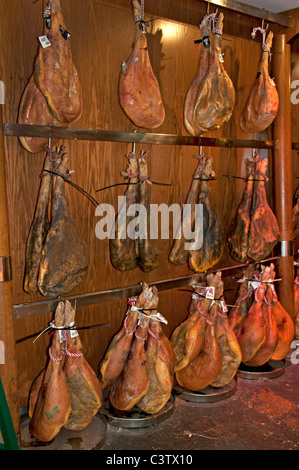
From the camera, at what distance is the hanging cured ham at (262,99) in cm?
373

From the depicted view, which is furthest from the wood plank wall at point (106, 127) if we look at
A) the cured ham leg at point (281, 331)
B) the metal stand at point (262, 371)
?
the cured ham leg at point (281, 331)

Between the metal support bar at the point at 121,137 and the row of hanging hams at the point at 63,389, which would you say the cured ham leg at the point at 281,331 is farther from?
the row of hanging hams at the point at 63,389

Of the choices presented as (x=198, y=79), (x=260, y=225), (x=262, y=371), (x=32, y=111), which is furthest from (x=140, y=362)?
(x=198, y=79)

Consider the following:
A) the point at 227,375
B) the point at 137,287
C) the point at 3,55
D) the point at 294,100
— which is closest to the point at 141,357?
the point at 137,287

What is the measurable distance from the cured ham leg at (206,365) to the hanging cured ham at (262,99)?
1.64m

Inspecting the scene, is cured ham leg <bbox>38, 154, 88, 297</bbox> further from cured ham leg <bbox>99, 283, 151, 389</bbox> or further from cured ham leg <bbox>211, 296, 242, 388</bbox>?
cured ham leg <bbox>211, 296, 242, 388</bbox>

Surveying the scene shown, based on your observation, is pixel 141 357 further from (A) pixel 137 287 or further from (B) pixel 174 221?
(B) pixel 174 221

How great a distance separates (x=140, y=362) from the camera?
2865mm

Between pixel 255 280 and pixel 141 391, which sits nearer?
pixel 141 391

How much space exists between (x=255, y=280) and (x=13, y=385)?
7.15 ft

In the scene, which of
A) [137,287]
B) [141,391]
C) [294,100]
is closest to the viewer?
[141,391]

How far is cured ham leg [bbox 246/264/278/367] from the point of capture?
3.62 m

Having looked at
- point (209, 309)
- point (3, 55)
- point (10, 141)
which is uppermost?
point (3, 55)

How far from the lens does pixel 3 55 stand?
2457mm
